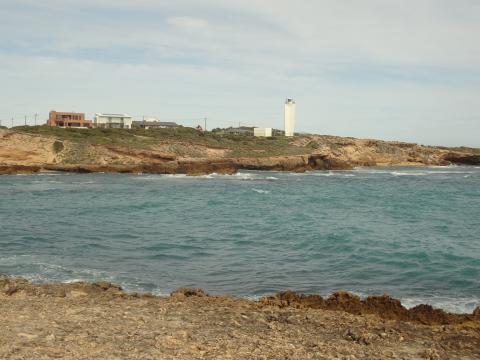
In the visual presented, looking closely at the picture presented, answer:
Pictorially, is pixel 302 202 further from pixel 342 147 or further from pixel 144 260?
pixel 342 147

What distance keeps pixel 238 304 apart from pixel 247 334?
2.30 meters

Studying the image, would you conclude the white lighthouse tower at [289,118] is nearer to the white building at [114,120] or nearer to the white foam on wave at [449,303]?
the white building at [114,120]

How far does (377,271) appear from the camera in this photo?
1697cm

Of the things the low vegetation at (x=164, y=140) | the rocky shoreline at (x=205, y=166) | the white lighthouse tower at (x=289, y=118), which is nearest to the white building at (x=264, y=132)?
the white lighthouse tower at (x=289, y=118)

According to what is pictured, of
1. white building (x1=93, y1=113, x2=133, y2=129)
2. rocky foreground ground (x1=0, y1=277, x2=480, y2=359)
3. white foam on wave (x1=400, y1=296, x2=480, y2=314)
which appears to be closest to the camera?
rocky foreground ground (x1=0, y1=277, x2=480, y2=359)

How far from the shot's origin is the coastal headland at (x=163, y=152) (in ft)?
212

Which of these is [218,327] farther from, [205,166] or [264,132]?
[264,132]

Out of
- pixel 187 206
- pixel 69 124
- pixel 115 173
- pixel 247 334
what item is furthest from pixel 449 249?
pixel 69 124

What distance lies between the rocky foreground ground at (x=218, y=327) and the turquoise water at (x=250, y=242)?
233 centimetres

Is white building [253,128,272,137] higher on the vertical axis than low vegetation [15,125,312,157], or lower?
higher

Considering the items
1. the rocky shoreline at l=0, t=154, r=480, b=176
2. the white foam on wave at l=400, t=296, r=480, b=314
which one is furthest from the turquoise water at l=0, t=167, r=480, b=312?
the rocky shoreline at l=0, t=154, r=480, b=176

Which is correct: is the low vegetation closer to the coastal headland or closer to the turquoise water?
the coastal headland

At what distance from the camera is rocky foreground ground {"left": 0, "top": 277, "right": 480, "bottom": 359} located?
862 cm

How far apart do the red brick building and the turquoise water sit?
73.4 m
